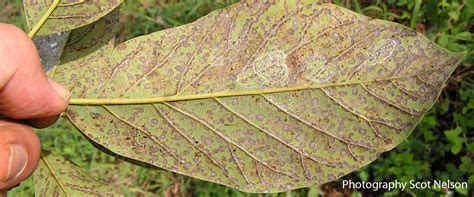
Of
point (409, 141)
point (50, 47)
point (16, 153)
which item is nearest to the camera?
point (16, 153)

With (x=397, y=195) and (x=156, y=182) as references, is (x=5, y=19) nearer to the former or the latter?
(x=156, y=182)

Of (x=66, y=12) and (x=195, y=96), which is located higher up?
(x=66, y=12)

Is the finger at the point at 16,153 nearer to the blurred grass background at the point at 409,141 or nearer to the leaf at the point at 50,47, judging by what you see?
the leaf at the point at 50,47

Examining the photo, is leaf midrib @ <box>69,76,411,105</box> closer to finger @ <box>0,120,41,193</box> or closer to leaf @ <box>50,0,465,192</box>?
leaf @ <box>50,0,465,192</box>

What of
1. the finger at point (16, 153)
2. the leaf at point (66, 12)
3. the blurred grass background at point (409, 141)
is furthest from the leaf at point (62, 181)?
the blurred grass background at point (409, 141)

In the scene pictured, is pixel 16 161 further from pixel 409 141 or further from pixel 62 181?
pixel 409 141

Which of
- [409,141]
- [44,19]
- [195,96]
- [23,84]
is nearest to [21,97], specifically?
[23,84]

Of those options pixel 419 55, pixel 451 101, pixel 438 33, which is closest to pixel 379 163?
pixel 451 101
